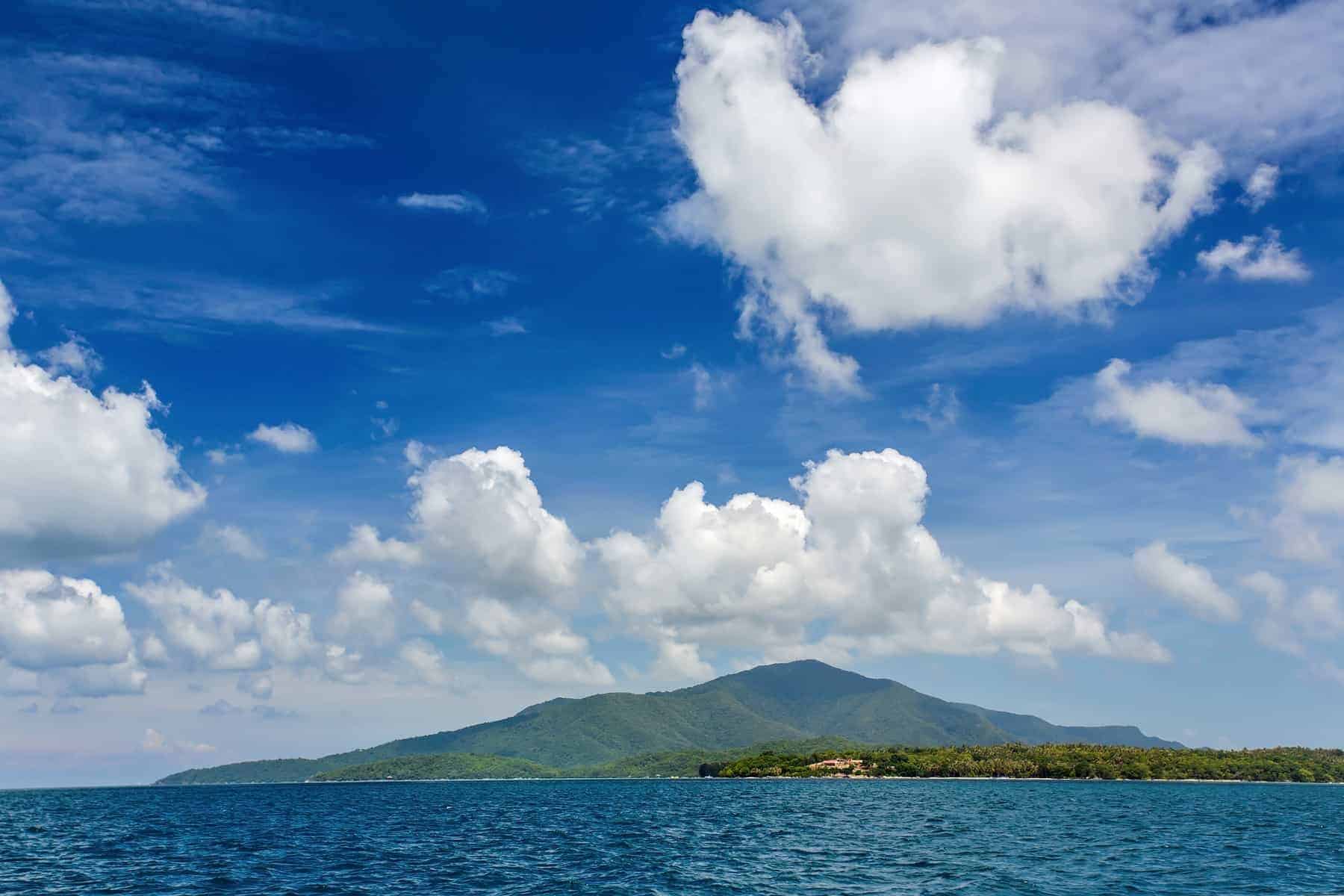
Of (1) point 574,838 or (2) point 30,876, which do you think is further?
(1) point 574,838

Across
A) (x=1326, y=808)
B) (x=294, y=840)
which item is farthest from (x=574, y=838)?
(x=1326, y=808)

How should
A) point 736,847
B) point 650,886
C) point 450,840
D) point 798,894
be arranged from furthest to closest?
point 450,840, point 736,847, point 650,886, point 798,894

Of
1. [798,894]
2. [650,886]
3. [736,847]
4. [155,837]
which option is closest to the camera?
[798,894]

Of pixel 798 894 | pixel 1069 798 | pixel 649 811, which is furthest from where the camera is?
pixel 1069 798

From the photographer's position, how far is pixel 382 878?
2896 inches

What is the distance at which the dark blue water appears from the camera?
6925 centimetres

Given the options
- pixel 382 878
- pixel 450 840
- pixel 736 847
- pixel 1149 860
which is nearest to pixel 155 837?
pixel 450 840

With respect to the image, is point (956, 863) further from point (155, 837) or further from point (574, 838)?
point (155, 837)

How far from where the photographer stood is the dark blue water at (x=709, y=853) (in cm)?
6925

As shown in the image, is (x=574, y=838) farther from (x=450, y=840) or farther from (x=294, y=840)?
(x=294, y=840)

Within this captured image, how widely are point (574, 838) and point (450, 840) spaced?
1469cm

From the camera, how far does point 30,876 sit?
76.6 m

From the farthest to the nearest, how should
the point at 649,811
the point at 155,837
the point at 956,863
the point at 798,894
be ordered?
the point at 649,811 → the point at 155,837 → the point at 956,863 → the point at 798,894

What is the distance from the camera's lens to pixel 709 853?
295 feet
